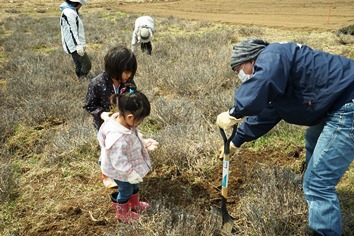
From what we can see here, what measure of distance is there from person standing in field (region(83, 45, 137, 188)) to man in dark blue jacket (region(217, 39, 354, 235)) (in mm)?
1022

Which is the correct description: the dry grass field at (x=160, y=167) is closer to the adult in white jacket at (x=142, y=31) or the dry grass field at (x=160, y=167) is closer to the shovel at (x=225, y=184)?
the shovel at (x=225, y=184)

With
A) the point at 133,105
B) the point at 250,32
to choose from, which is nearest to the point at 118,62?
the point at 133,105

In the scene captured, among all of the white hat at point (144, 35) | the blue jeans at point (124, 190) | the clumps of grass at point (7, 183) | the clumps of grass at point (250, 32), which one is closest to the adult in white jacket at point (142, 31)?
the white hat at point (144, 35)

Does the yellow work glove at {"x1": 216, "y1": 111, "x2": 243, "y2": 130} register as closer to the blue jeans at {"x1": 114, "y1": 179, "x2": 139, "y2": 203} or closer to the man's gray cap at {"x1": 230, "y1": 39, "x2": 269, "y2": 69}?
the man's gray cap at {"x1": 230, "y1": 39, "x2": 269, "y2": 69}

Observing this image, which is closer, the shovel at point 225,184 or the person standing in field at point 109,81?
the shovel at point 225,184

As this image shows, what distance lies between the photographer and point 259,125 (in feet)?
8.98

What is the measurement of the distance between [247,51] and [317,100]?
Answer: 0.53m

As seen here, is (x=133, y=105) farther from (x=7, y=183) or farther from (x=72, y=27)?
(x=72, y=27)

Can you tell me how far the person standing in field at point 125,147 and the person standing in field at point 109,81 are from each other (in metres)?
0.34

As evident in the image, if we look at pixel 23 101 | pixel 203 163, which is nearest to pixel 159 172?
pixel 203 163

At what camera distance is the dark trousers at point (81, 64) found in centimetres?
677

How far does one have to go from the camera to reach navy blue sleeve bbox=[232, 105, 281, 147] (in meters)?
2.68

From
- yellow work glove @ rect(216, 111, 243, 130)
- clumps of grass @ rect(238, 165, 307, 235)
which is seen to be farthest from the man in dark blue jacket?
clumps of grass @ rect(238, 165, 307, 235)

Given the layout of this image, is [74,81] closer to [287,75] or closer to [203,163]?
[203,163]
